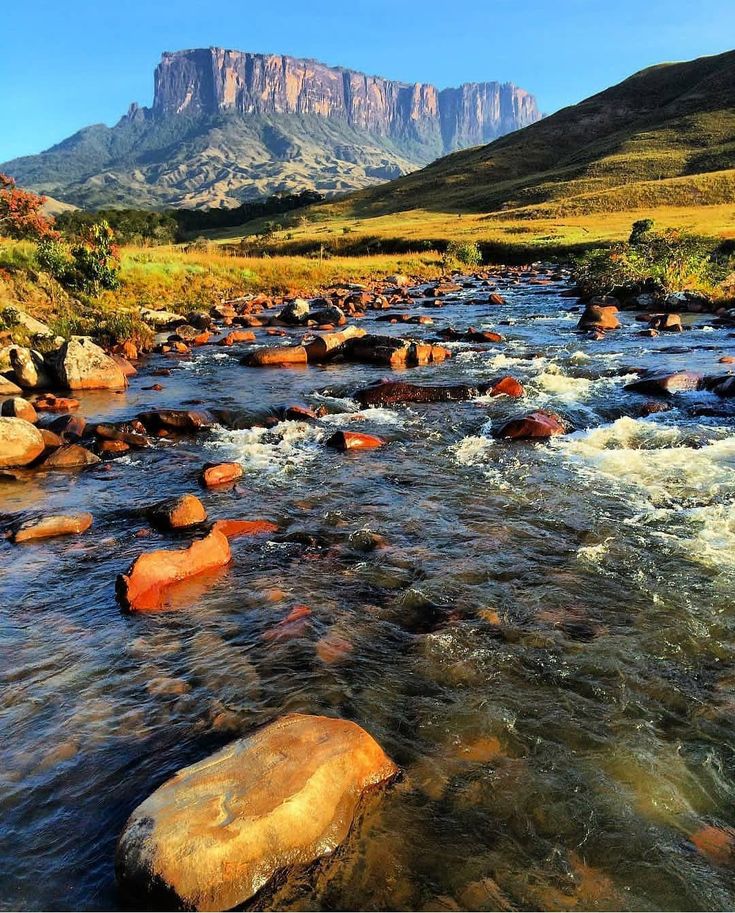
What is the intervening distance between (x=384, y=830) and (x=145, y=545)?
6.26 m

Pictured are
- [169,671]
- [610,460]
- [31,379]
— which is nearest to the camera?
[169,671]

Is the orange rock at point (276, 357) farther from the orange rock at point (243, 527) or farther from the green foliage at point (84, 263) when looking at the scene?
the orange rock at point (243, 527)

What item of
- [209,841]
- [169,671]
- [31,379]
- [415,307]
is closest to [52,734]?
[169,671]

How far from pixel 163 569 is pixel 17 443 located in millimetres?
7128

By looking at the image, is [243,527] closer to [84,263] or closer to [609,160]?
[84,263]

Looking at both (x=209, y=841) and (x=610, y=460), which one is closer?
(x=209, y=841)

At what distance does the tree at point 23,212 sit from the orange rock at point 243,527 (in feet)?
92.6

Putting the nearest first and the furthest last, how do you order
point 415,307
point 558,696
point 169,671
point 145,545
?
point 558,696, point 169,671, point 145,545, point 415,307

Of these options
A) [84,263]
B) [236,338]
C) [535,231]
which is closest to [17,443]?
[236,338]

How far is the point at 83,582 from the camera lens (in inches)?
328

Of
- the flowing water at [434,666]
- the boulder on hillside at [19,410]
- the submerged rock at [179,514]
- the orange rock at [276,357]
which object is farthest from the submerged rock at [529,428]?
the boulder on hillside at [19,410]

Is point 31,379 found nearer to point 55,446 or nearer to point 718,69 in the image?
point 55,446

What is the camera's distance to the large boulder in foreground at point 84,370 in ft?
65.8

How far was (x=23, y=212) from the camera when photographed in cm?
3059
